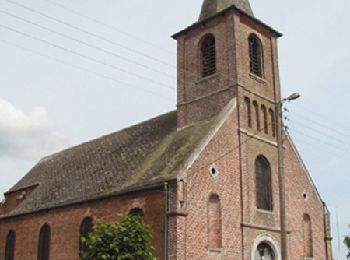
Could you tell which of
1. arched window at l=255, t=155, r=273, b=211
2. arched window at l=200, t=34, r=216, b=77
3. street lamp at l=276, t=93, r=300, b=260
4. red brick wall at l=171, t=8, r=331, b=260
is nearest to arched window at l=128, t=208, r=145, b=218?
red brick wall at l=171, t=8, r=331, b=260

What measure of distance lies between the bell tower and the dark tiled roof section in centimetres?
160

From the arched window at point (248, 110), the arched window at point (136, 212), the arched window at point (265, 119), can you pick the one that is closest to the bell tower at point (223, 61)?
the arched window at point (248, 110)

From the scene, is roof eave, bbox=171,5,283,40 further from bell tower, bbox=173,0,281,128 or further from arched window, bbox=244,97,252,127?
arched window, bbox=244,97,252,127

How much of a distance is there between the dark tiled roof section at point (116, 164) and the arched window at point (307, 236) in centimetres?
755

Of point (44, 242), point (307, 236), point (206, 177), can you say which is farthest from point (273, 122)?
point (44, 242)

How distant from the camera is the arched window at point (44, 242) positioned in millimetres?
28686

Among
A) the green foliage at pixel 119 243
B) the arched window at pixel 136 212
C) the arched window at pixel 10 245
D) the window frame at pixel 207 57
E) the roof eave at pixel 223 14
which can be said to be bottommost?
the green foliage at pixel 119 243

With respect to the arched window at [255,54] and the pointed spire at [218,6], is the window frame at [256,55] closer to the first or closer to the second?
the arched window at [255,54]

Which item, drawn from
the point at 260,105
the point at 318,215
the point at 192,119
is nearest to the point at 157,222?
the point at 192,119

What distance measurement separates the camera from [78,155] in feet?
113

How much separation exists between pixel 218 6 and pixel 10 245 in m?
18.6

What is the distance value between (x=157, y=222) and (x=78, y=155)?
538 inches

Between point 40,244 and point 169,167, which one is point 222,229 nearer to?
point 169,167

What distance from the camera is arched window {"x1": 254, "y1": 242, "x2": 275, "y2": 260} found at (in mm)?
24500
